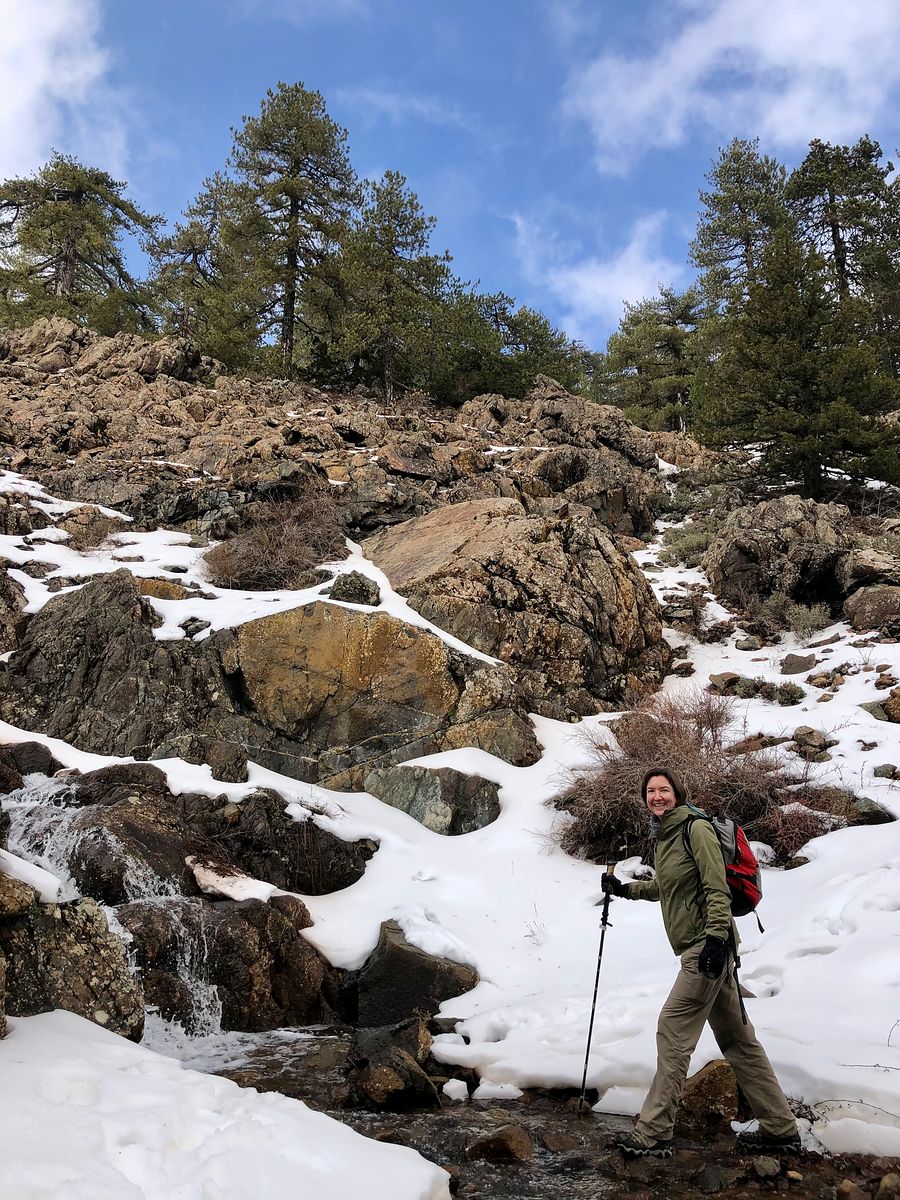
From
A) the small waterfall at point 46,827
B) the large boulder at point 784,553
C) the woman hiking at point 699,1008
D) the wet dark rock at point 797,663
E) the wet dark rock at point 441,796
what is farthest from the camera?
the large boulder at point 784,553

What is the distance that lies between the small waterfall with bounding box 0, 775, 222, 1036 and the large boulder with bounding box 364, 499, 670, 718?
6368mm

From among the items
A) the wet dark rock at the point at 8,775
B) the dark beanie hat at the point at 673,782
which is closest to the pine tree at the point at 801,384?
the dark beanie hat at the point at 673,782

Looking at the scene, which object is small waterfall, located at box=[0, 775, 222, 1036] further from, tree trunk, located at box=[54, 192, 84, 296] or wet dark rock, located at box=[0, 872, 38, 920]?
tree trunk, located at box=[54, 192, 84, 296]

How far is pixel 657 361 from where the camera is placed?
32.2 meters

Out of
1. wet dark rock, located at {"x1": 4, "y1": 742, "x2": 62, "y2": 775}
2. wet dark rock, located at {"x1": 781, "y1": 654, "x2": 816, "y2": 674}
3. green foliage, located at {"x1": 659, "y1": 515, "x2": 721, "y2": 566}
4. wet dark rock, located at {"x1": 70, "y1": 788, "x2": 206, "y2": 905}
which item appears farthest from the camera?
green foliage, located at {"x1": 659, "y1": 515, "x2": 721, "y2": 566}

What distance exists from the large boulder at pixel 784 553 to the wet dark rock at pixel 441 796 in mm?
8173

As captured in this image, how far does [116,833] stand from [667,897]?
219 inches

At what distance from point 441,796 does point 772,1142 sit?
6113mm

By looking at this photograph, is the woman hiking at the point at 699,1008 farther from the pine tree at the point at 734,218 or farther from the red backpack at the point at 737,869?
the pine tree at the point at 734,218

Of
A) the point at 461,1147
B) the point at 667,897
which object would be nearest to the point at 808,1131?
the point at 667,897

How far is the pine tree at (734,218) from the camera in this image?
1111 inches

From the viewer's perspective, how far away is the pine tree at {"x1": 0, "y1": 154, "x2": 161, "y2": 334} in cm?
2808

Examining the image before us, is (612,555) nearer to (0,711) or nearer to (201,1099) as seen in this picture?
(0,711)

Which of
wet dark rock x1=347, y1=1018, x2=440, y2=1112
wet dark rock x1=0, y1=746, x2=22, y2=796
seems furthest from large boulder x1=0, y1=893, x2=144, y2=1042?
wet dark rock x1=0, y1=746, x2=22, y2=796
